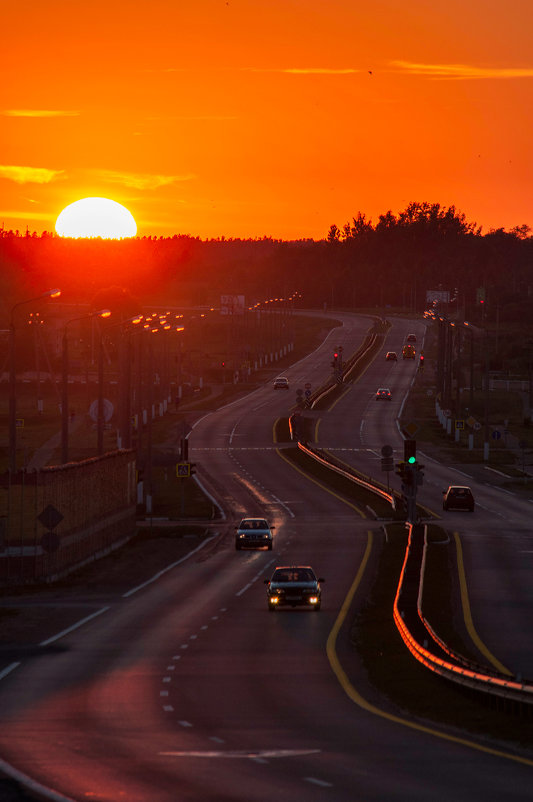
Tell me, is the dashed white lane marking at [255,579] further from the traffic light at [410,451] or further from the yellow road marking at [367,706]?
the traffic light at [410,451]

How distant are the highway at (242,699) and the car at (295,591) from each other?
2.05 ft

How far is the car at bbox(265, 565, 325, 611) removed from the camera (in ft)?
145

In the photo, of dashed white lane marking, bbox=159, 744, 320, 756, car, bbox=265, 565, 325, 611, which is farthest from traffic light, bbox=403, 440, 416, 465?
dashed white lane marking, bbox=159, 744, 320, 756

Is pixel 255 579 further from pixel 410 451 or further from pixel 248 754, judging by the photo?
pixel 248 754

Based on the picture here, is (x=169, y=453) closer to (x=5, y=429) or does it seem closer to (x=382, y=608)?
(x=5, y=429)

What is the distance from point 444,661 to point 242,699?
5.11 meters

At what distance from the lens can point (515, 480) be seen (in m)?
97.6

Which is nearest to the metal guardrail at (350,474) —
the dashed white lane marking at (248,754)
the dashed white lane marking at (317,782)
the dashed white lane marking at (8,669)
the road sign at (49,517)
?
the road sign at (49,517)

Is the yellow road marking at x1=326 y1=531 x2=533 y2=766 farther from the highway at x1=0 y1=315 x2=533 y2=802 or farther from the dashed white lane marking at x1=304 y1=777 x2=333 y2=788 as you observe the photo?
the dashed white lane marking at x1=304 y1=777 x2=333 y2=788

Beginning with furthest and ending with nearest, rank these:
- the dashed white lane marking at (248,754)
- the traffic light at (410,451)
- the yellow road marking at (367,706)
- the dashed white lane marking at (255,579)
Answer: the traffic light at (410,451), the dashed white lane marking at (255,579), the yellow road marking at (367,706), the dashed white lane marking at (248,754)

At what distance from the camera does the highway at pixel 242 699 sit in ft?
60.7

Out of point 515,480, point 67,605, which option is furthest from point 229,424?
point 67,605

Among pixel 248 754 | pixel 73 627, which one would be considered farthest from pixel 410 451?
pixel 248 754

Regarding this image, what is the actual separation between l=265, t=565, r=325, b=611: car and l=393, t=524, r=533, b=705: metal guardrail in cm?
284
